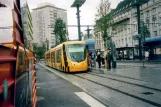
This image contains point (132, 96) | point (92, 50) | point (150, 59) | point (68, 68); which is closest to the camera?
point (132, 96)

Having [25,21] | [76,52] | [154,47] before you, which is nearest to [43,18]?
[154,47]

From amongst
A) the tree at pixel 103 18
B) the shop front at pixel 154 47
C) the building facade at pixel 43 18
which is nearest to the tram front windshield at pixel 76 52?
the shop front at pixel 154 47

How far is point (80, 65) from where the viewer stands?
23.7 m

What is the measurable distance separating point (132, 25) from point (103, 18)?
2993 centimetres

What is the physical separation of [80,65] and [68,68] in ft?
3.57

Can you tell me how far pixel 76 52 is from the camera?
78.7 feet

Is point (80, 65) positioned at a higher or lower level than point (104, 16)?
lower

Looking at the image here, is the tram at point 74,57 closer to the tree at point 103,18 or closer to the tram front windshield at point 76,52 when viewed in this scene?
the tram front windshield at point 76,52

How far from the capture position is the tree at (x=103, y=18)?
142 ft

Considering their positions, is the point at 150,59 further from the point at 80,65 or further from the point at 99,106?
the point at 99,106

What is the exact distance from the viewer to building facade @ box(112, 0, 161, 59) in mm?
55056

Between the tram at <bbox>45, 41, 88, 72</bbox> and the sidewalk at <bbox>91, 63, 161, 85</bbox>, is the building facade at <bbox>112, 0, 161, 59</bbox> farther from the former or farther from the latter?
the sidewalk at <bbox>91, 63, 161, 85</bbox>

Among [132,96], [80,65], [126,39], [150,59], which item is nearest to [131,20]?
[126,39]

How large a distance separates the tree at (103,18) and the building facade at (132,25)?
3.55 m
